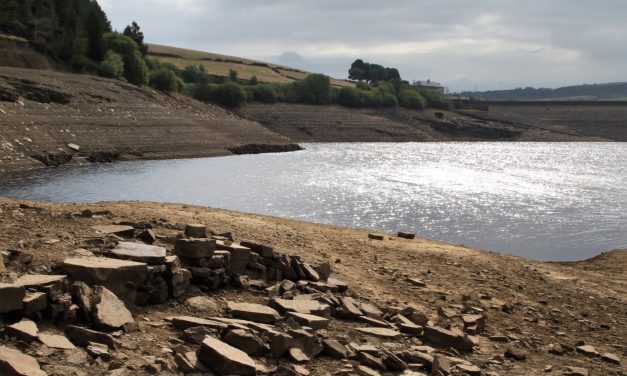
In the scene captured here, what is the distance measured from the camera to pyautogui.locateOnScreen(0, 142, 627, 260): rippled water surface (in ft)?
108

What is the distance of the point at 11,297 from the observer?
8.09 meters

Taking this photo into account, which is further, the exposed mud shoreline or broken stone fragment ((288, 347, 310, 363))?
the exposed mud shoreline

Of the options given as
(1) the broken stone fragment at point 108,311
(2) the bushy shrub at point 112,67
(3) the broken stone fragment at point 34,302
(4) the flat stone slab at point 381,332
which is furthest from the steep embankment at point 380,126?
(3) the broken stone fragment at point 34,302

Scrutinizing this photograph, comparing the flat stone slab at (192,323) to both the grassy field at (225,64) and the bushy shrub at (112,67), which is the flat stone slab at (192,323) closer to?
the bushy shrub at (112,67)

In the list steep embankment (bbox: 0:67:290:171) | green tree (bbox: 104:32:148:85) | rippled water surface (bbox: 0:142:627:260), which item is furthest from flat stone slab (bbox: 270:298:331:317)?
green tree (bbox: 104:32:148:85)

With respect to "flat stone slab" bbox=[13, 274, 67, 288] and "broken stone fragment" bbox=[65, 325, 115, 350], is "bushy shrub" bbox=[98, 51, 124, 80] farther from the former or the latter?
"broken stone fragment" bbox=[65, 325, 115, 350]

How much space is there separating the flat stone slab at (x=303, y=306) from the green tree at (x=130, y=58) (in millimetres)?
82904

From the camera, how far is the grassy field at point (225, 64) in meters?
151

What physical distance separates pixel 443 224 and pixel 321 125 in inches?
3085

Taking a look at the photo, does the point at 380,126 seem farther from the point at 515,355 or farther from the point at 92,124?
the point at 515,355

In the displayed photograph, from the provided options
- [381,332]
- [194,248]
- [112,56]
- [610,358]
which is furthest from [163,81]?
[610,358]

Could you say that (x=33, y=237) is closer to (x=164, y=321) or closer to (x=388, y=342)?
(x=164, y=321)

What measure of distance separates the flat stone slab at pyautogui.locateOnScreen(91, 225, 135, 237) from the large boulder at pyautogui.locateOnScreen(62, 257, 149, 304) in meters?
2.23

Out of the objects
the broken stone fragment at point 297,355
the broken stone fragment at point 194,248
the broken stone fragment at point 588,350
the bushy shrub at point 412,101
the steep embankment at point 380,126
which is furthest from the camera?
the bushy shrub at point 412,101
